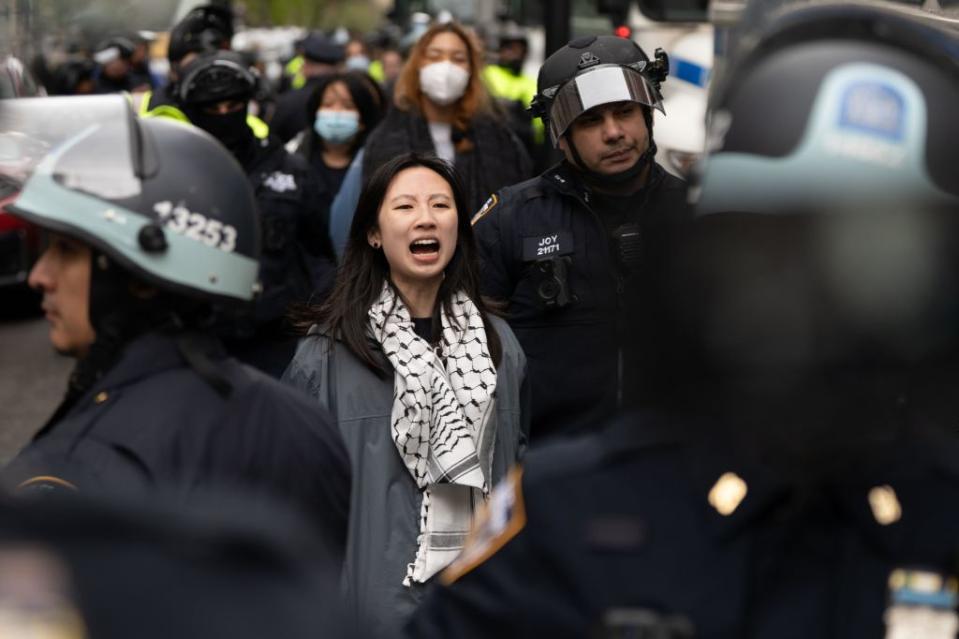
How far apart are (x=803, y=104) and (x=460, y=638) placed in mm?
775

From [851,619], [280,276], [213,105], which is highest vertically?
[851,619]

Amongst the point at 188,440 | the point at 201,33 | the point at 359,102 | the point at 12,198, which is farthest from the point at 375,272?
the point at 201,33

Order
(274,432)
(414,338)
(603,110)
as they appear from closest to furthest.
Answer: (274,432)
(414,338)
(603,110)

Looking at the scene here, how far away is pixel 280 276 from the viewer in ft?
22.0

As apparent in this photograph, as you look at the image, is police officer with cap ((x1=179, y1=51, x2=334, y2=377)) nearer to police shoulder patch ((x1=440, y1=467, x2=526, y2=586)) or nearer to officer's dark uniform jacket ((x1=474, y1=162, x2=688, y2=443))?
officer's dark uniform jacket ((x1=474, y1=162, x2=688, y2=443))

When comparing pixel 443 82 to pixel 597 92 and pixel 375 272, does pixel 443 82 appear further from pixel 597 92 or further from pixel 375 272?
pixel 375 272

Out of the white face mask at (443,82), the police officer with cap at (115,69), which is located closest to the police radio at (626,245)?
the white face mask at (443,82)

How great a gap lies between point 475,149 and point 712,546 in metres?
5.41

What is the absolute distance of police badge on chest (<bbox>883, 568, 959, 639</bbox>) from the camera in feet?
6.42

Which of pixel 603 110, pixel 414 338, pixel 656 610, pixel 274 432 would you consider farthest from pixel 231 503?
pixel 603 110

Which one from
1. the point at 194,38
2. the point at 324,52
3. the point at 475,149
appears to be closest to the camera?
the point at 475,149

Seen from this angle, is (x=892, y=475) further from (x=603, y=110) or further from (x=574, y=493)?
(x=603, y=110)

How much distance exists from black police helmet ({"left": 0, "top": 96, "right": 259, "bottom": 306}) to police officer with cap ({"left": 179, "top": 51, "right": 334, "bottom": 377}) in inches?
136

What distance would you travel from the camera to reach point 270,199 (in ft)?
22.6
